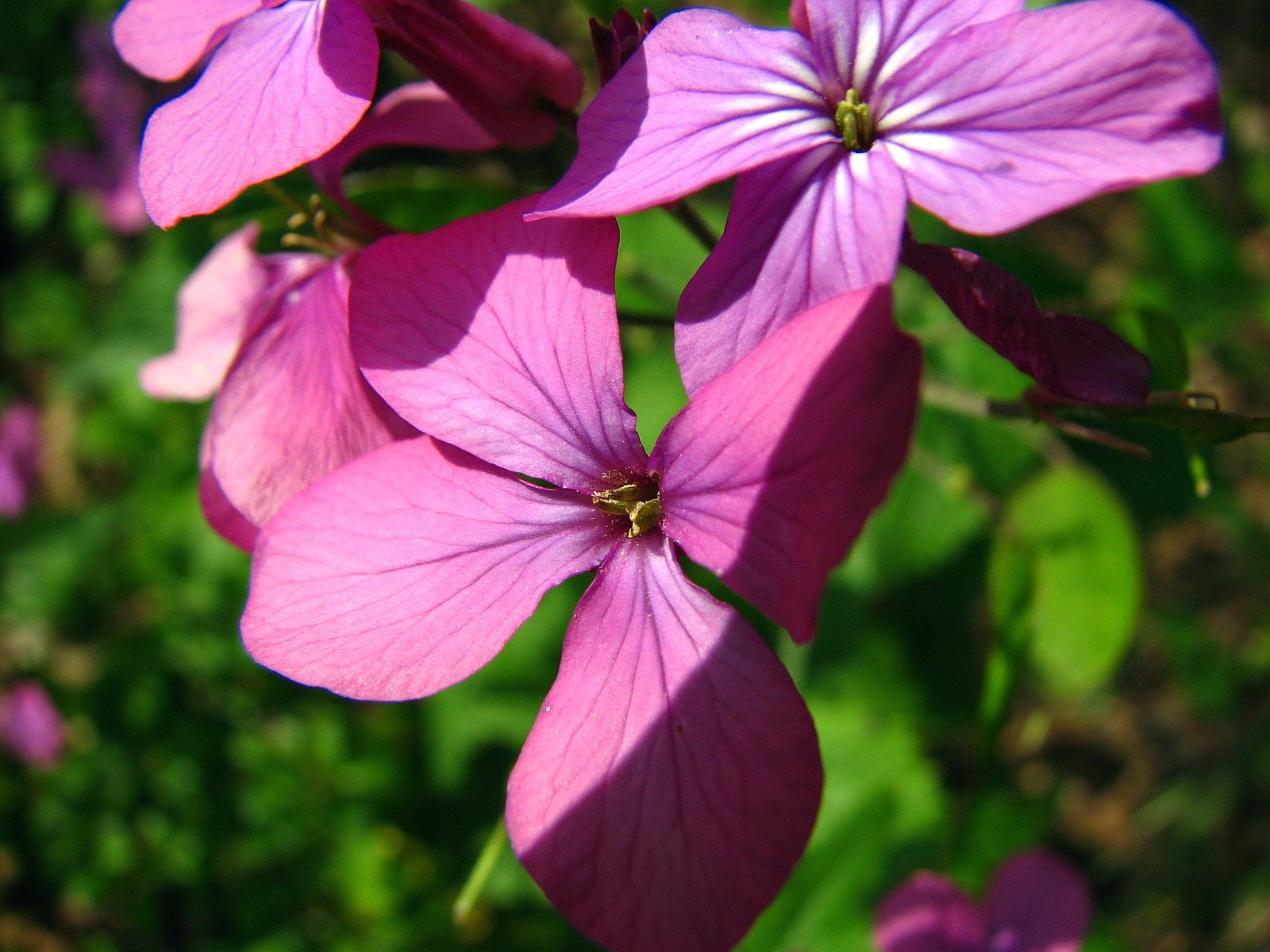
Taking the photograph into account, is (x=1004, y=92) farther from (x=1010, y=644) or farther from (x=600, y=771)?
(x=1010, y=644)

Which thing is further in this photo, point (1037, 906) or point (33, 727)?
point (33, 727)

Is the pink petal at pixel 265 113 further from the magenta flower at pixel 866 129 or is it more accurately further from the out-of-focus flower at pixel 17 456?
the out-of-focus flower at pixel 17 456

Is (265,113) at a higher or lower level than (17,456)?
higher

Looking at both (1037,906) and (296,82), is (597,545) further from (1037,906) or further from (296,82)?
(1037,906)

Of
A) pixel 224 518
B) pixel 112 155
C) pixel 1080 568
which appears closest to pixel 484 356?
pixel 224 518

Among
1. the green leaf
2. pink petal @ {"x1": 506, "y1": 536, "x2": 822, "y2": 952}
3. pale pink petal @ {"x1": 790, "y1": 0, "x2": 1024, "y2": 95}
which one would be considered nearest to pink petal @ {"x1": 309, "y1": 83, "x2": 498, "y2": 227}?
pale pink petal @ {"x1": 790, "y1": 0, "x2": 1024, "y2": 95}

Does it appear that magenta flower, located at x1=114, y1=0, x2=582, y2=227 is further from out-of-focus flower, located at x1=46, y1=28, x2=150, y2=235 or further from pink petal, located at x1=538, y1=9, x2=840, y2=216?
out-of-focus flower, located at x1=46, y1=28, x2=150, y2=235

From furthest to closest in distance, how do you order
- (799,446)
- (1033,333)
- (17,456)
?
(17,456)
(1033,333)
(799,446)
